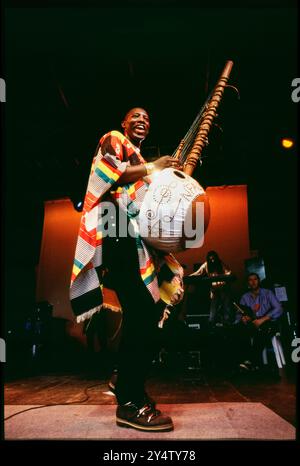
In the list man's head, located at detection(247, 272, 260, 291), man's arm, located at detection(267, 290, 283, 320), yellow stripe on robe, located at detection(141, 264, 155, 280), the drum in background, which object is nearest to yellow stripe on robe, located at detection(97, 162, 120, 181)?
the drum in background

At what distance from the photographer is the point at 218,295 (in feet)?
14.5

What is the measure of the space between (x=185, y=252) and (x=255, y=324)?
2.28 meters

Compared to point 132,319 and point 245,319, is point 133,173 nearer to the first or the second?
point 132,319

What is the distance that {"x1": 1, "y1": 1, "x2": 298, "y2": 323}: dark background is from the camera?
1.81 meters

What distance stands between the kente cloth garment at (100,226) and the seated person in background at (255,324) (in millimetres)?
2795

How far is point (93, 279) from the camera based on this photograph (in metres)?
1.27

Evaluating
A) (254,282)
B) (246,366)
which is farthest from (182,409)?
(254,282)

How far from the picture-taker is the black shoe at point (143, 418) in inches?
47.6
